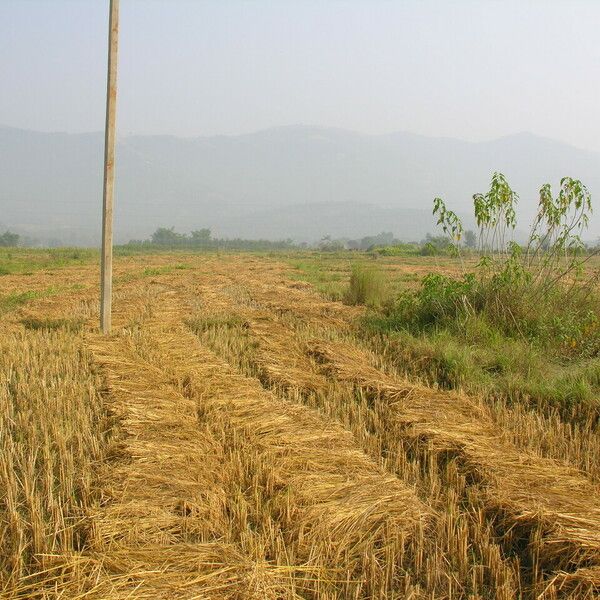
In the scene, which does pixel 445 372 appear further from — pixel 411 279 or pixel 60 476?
pixel 411 279

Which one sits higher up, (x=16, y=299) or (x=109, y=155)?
(x=109, y=155)

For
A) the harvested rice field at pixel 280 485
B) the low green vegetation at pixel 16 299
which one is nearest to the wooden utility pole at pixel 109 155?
the harvested rice field at pixel 280 485

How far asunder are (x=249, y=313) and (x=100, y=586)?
7760 mm

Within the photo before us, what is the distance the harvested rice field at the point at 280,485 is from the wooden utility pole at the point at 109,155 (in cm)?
157

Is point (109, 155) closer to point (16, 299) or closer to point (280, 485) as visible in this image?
point (16, 299)

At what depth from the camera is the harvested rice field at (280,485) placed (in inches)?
96.0

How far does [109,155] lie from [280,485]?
19.1ft

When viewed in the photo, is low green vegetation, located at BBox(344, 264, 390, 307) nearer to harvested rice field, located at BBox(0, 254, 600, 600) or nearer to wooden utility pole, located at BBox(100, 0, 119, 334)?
harvested rice field, located at BBox(0, 254, 600, 600)

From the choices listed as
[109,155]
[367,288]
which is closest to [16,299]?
[109,155]

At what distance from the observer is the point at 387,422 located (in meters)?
4.45

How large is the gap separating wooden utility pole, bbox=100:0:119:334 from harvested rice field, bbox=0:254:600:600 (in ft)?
5.15

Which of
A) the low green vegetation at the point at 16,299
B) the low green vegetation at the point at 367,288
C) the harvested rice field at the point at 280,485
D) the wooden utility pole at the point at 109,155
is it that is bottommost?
the harvested rice field at the point at 280,485

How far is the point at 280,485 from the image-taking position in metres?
3.26

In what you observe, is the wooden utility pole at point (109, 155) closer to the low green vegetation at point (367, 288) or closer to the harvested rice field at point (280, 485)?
the harvested rice field at point (280, 485)
